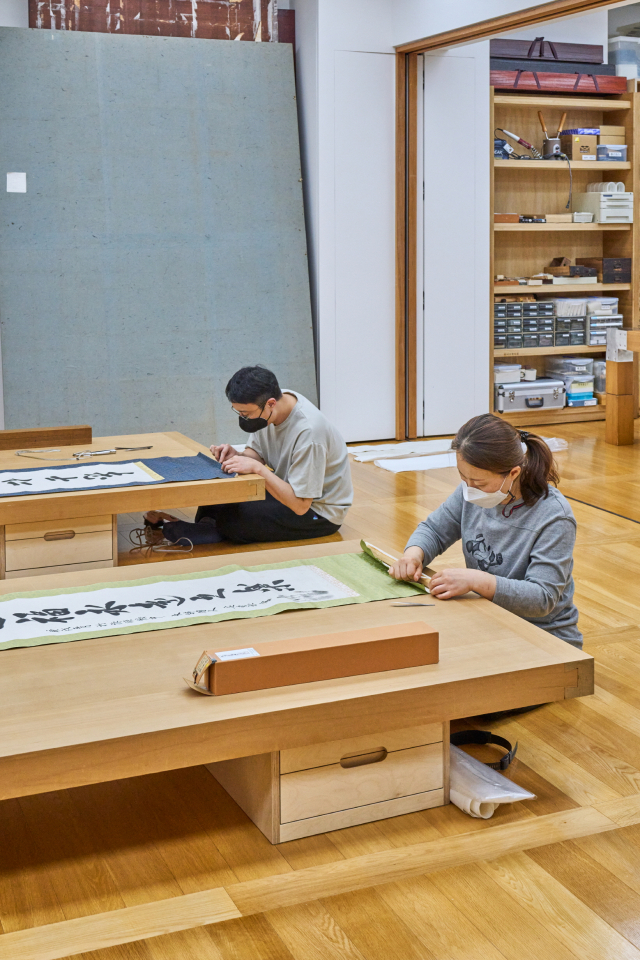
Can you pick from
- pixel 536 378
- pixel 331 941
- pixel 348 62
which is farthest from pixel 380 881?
pixel 536 378

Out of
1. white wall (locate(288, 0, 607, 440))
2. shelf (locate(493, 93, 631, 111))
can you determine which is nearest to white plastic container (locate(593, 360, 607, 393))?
white wall (locate(288, 0, 607, 440))

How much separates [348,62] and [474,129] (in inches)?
36.0

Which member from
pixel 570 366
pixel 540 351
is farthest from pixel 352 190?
pixel 570 366

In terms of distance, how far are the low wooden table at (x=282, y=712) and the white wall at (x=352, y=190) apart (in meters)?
4.37

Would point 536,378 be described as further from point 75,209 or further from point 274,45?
point 75,209

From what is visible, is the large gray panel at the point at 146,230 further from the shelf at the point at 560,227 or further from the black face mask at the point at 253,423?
the black face mask at the point at 253,423

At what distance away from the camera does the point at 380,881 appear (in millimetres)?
1831

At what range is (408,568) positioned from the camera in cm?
243

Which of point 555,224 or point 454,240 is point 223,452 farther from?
point 555,224

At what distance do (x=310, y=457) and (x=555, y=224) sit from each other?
4.04m

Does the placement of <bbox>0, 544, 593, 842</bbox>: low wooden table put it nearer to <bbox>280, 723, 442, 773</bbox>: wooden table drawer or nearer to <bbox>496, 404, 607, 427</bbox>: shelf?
<bbox>280, 723, 442, 773</bbox>: wooden table drawer

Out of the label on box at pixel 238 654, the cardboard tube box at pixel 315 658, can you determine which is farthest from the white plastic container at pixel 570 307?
the label on box at pixel 238 654

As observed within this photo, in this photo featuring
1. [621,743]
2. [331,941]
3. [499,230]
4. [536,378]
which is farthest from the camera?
[536,378]

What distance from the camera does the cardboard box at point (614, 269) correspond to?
7359 mm
